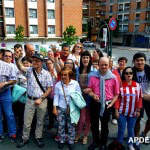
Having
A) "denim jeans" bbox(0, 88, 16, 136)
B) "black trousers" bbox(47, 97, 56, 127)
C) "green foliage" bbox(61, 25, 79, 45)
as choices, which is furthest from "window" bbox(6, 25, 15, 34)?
"denim jeans" bbox(0, 88, 16, 136)

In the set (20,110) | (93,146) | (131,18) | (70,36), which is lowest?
(93,146)

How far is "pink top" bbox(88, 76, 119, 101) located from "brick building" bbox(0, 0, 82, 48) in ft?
91.4

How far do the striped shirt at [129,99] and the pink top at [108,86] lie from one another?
151mm

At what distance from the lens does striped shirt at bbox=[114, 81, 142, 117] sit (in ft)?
9.84

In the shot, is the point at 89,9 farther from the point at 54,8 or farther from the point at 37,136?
the point at 37,136

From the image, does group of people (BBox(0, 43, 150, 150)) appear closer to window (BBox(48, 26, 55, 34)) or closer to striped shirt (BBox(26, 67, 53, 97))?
striped shirt (BBox(26, 67, 53, 97))

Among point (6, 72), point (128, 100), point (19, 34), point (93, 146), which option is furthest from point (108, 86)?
point (19, 34)

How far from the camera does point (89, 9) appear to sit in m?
56.8

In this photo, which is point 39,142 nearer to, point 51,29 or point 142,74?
point 142,74

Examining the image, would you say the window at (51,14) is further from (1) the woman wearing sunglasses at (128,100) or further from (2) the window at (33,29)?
(1) the woman wearing sunglasses at (128,100)

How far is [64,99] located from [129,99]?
1207 mm

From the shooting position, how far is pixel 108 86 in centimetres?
298

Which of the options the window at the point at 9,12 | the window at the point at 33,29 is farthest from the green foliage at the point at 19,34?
the window at the point at 33,29

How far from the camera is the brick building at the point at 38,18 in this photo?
2782 centimetres
